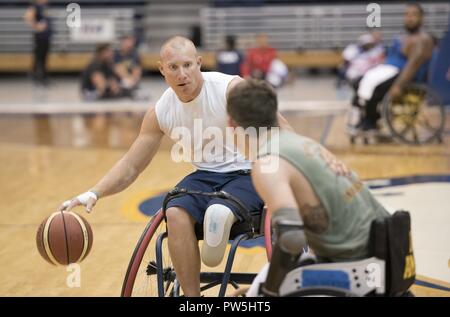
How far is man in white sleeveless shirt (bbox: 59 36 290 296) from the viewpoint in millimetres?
3854

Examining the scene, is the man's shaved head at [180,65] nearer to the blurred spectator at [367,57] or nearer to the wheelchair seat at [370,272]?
the wheelchair seat at [370,272]

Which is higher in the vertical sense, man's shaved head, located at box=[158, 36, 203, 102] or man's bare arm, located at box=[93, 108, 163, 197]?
man's shaved head, located at box=[158, 36, 203, 102]

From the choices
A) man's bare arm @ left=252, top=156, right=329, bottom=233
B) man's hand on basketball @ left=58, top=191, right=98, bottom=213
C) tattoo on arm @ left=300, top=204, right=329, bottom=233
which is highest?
man's bare arm @ left=252, top=156, right=329, bottom=233

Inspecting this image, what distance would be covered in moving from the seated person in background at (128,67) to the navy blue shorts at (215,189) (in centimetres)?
1058

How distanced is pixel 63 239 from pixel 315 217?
1.34 meters

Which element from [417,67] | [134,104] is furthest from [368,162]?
[134,104]

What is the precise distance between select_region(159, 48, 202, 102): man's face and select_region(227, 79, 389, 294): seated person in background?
0.84m

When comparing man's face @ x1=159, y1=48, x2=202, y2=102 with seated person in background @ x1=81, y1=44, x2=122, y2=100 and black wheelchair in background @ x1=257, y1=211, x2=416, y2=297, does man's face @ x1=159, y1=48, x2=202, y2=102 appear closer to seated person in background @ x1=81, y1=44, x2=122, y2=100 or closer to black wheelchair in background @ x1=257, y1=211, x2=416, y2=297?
black wheelchair in background @ x1=257, y1=211, x2=416, y2=297

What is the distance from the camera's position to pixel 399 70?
357 inches

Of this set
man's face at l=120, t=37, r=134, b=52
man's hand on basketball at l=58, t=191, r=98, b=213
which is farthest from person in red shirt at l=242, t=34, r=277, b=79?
man's hand on basketball at l=58, t=191, r=98, b=213

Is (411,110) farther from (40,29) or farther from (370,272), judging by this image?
(40,29)

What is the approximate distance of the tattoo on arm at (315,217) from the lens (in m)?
3.01

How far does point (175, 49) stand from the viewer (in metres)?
3.93

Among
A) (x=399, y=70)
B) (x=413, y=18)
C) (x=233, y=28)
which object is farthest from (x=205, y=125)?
(x=233, y=28)
